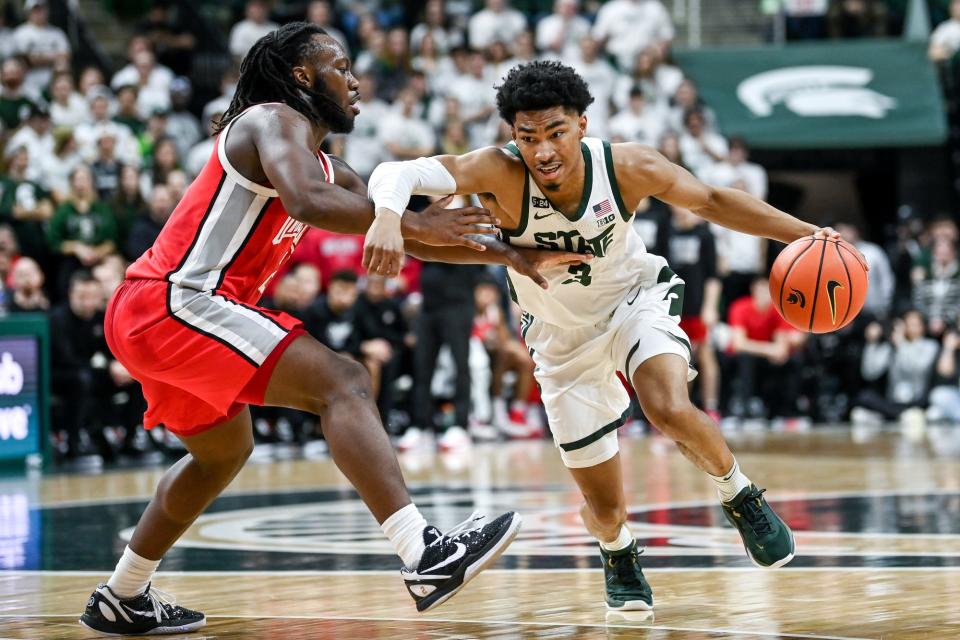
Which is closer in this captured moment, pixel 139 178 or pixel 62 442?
pixel 62 442

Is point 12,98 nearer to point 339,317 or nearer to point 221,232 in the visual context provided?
point 339,317

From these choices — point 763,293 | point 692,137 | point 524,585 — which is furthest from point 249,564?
point 692,137

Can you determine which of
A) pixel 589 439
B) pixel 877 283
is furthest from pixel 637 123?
pixel 589 439

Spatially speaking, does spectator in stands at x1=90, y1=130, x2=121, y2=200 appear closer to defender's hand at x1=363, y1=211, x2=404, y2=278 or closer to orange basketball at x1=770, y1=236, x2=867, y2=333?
orange basketball at x1=770, y1=236, x2=867, y2=333

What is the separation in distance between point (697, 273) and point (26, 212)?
5.85m

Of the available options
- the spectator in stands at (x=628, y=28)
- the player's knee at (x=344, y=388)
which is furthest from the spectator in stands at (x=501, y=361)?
the player's knee at (x=344, y=388)

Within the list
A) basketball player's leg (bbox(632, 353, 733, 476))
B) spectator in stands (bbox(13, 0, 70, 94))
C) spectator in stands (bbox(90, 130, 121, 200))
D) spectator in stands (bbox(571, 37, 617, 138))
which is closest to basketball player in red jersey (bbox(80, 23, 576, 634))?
basketball player's leg (bbox(632, 353, 733, 476))

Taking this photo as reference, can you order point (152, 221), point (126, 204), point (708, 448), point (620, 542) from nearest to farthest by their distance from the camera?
point (708, 448) < point (620, 542) < point (152, 221) < point (126, 204)

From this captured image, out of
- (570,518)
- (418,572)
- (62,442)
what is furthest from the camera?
(62,442)

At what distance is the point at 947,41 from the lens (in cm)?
1675

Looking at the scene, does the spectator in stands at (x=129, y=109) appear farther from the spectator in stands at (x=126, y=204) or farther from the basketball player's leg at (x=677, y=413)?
the basketball player's leg at (x=677, y=413)

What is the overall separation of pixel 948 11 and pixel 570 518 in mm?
12263

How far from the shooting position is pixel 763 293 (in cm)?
1467

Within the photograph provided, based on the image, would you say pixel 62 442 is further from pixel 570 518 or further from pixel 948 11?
pixel 948 11
